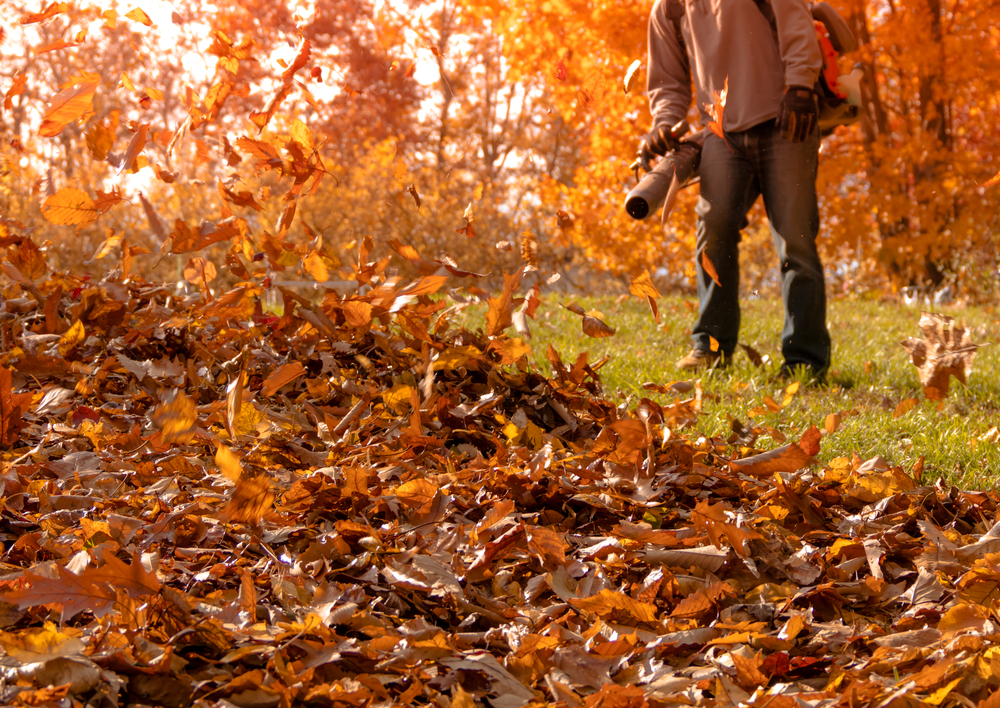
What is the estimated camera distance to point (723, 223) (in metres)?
3.82

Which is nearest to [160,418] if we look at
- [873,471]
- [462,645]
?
[462,645]

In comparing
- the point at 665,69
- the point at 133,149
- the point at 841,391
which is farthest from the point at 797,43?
the point at 133,149

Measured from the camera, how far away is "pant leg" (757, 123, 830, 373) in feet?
11.9

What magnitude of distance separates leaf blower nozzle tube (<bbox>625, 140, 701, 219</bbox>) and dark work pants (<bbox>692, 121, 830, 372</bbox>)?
7 centimetres

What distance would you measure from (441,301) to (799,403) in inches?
61.9

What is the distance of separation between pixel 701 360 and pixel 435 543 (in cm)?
238

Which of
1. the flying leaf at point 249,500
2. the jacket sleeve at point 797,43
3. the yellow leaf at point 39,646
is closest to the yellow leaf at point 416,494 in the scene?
the flying leaf at point 249,500

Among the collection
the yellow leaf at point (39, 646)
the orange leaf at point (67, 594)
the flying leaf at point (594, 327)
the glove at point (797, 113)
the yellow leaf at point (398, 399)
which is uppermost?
the glove at point (797, 113)

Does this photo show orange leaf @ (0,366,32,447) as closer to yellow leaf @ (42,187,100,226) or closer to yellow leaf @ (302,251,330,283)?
yellow leaf @ (42,187,100,226)

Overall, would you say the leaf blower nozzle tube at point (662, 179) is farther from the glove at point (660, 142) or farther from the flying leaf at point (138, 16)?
the flying leaf at point (138, 16)

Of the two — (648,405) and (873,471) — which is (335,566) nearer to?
(648,405)

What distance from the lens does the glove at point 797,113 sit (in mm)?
3521

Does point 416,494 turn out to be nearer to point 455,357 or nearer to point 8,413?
point 455,357

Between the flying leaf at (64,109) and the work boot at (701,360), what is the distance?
2630 mm
